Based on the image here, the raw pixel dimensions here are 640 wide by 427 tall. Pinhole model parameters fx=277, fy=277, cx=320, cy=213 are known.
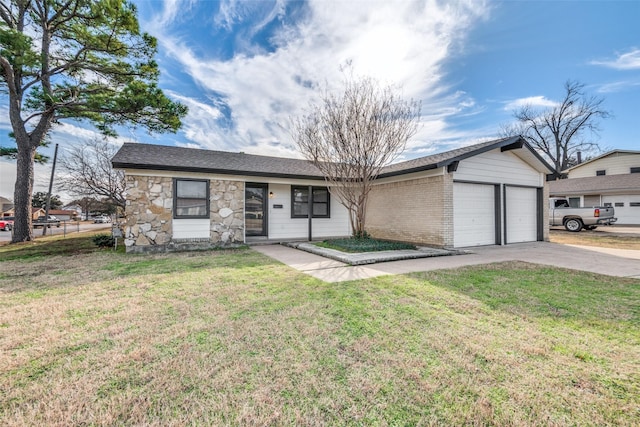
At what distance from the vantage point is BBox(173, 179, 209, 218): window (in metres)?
8.97

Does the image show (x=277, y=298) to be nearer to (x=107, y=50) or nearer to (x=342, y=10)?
(x=342, y=10)

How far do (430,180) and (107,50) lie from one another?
43.8 ft

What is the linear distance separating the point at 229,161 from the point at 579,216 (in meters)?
18.7

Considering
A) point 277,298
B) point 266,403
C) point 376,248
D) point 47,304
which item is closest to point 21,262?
point 47,304

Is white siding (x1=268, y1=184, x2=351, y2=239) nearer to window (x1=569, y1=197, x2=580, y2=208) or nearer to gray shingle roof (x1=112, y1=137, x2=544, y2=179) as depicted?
gray shingle roof (x1=112, y1=137, x2=544, y2=179)

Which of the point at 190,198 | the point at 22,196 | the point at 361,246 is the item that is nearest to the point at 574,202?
the point at 361,246

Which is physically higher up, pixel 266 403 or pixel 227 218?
pixel 227 218

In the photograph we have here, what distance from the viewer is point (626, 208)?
61.9ft

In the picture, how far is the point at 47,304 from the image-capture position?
3797 mm

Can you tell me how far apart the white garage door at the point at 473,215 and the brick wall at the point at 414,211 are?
0.52 m

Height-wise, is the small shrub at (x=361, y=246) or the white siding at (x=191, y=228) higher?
the white siding at (x=191, y=228)

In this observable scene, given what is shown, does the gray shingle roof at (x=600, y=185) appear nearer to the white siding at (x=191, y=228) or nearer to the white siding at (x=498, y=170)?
the white siding at (x=498, y=170)

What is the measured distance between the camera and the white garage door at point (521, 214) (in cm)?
1041

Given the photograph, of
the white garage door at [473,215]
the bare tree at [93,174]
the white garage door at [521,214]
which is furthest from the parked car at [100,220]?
the white garage door at [521,214]
